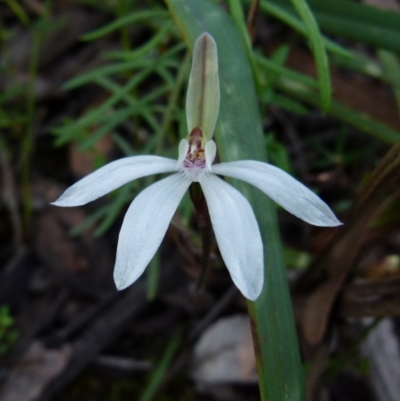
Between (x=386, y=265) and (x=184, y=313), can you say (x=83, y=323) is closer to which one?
(x=184, y=313)

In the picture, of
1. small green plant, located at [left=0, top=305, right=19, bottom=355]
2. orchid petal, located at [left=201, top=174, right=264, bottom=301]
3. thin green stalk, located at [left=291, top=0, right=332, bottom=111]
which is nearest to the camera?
orchid petal, located at [left=201, top=174, right=264, bottom=301]

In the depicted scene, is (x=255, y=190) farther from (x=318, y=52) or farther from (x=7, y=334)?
(x=7, y=334)

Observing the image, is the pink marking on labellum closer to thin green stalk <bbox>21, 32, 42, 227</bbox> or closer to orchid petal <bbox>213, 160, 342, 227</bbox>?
orchid petal <bbox>213, 160, 342, 227</bbox>

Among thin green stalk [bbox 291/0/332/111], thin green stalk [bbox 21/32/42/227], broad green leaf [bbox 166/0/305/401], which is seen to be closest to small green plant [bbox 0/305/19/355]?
thin green stalk [bbox 21/32/42/227]

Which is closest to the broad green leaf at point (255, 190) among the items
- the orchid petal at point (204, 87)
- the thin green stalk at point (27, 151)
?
the orchid petal at point (204, 87)

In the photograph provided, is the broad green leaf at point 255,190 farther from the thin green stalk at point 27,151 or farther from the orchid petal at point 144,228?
the thin green stalk at point 27,151

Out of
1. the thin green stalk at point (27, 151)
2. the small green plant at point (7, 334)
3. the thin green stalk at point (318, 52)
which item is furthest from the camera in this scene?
the thin green stalk at point (27, 151)

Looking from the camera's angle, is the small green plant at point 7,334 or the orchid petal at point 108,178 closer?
the orchid petal at point 108,178
